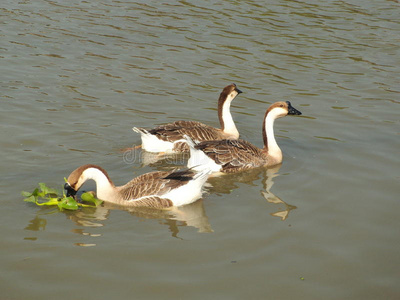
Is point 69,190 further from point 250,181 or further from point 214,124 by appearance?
point 214,124

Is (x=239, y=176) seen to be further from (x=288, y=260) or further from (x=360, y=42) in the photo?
(x=360, y=42)

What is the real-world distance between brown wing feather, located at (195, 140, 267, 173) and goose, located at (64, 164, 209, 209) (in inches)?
73.4

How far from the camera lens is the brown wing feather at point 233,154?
1147 cm

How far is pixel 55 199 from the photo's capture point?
9.06m

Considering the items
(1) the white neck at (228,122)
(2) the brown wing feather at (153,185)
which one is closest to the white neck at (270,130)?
(1) the white neck at (228,122)

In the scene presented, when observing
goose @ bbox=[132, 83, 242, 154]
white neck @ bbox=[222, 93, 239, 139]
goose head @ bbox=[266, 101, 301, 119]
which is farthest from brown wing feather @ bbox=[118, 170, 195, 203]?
white neck @ bbox=[222, 93, 239, 139]

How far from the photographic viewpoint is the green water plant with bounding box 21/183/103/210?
8.98 meters

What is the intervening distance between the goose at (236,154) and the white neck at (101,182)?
2183 mm

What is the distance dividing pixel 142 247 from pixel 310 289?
7.65 feet

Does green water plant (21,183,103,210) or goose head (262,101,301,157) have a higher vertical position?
goose head (262,101,301,157)

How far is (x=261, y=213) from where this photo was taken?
9.41m

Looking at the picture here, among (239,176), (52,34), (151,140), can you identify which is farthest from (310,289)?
(52,34)

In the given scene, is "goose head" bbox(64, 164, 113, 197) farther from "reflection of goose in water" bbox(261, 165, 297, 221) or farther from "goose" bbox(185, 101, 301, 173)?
"reflection of goose in water" bbox(261, 165, 297, 221)

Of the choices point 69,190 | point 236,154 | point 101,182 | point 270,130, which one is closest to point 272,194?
point 236,154
